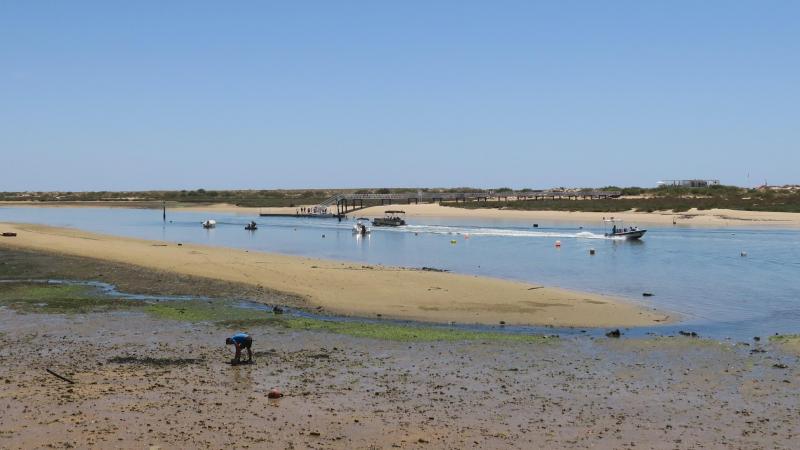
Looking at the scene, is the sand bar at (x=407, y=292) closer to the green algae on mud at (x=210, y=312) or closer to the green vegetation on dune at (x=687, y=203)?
the green algae on mud at (x=210, y=312)

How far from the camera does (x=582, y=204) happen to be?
12069cm

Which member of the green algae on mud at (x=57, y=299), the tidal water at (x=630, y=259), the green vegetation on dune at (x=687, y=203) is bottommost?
the tidal water at (x=630, y=259)

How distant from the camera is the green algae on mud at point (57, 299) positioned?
25281mm

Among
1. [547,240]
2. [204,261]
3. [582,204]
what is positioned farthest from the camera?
[582,204]

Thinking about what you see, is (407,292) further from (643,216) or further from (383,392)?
(643,216)

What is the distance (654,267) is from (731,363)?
1008 inches

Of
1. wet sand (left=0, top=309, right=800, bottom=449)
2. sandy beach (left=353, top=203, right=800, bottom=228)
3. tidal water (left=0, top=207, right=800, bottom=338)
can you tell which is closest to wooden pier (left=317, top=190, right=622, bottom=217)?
sandy beach (left=353, top=203, right=800, bottom=228)

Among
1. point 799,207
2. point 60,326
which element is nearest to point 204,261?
point 60,326

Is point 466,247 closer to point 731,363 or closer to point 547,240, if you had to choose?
point 547,240

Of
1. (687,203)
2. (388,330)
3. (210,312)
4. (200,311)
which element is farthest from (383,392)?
(687,203)

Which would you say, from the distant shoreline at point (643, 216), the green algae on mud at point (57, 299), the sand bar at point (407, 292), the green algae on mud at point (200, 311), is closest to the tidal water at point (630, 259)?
the sand bar at point (407, 292)

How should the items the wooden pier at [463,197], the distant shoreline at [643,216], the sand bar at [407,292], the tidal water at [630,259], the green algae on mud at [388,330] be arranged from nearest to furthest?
the green algae on mud at [388,330] → the sand bar at [407,292] → the tidal water at [630,259] → the distant shoreline at [643,216] → the wooden pier at [463,197]

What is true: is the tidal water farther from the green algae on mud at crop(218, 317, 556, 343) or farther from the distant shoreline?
the distant shoreline

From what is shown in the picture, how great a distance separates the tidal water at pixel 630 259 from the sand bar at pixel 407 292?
8.53 feet
